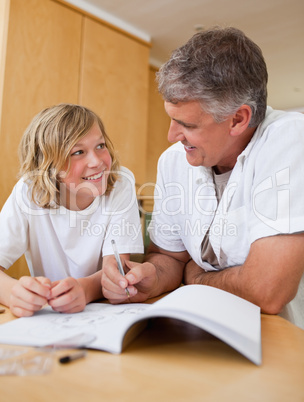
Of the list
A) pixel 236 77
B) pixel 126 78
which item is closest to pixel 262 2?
pixel 126 78

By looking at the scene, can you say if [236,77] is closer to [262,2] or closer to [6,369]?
[6,369]

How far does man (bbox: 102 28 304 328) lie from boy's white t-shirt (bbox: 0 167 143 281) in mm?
116

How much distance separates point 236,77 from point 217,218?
14.9 inches

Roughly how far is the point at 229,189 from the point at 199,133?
0.17 m

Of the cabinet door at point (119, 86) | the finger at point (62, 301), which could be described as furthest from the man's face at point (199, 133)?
the cabinet door at point (119, 86)

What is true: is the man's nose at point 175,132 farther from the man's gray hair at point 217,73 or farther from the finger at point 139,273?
the finger at point 139,273

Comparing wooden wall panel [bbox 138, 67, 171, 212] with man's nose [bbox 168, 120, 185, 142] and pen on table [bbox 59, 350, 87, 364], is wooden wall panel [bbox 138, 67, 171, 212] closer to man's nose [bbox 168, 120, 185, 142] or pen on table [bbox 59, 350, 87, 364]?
man's nose [bbox 168, 120, 185, 142]

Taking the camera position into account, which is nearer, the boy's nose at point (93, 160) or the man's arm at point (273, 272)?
the man's arm at point (273, 272)

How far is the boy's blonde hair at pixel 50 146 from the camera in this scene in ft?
3.90

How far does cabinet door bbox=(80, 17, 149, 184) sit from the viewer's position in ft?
10.7

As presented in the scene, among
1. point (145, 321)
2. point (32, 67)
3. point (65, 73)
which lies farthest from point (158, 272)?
point (65, 73)

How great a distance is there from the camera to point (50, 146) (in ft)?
3.96

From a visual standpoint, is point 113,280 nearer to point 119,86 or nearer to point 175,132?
point 175,132

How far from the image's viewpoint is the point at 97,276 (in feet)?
3.16
